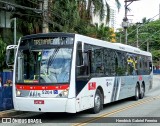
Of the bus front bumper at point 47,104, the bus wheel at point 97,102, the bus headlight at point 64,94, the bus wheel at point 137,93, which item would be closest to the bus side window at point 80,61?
the bus headlight at point 64,94

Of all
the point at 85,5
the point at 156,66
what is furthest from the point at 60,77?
the point at 156,66

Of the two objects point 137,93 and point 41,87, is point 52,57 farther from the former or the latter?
point 137,93

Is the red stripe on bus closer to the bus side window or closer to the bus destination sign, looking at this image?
the bus side window

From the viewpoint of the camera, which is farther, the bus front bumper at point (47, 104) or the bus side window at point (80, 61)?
the bus side window at point (80, 61)

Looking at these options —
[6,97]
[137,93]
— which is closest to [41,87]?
[6,97]

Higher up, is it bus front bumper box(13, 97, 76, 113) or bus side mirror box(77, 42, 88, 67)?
bus side mirror box(77, 42, 88, 67)

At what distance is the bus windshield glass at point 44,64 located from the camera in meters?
13.0

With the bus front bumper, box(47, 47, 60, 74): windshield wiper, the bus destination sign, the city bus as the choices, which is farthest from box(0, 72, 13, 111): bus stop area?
box(47, 47, 60, 74): windshield wiper

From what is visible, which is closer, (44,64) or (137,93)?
(44,64)

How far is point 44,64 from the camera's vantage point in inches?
520

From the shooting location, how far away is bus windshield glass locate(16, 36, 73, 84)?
13.0 m

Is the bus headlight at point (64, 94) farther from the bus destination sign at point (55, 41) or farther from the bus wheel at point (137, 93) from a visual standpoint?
the bus wheel at point (137, 93)

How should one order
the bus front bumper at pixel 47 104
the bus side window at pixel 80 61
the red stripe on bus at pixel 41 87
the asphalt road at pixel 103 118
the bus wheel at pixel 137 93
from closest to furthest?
the asphalt road at pixel 103 118 < the bus front bumper at pixel 47 104 < the red stripe on bus at pixel 41 87 < the bus side window at pixel 80 61 < the bus wheel at pixel 137 93

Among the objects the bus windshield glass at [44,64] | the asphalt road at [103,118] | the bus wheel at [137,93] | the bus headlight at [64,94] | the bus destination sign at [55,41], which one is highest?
the bus destination sign at [55,41]
